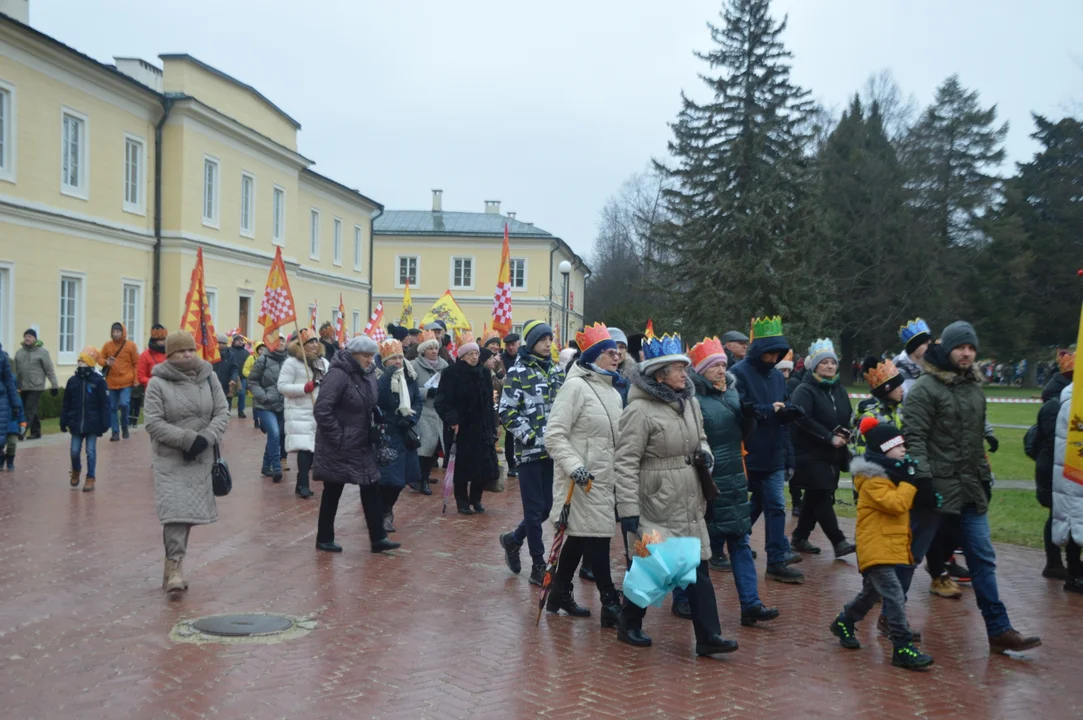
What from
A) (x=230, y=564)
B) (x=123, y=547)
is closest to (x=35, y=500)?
(x=123, y=547)

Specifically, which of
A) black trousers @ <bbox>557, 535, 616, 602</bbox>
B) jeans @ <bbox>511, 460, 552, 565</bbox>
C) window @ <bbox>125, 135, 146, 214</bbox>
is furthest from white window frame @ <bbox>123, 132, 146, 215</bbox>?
black trousers @ <bbox>557, 535, 616, 602</bbox>

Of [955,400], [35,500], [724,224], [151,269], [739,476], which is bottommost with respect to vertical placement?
[35,500]

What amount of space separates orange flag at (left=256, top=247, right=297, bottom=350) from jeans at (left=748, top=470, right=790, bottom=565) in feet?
27.1

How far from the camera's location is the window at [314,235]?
45250 millimetres

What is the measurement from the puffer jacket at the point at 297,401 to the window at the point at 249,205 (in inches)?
1011

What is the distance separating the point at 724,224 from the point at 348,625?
3607 cm

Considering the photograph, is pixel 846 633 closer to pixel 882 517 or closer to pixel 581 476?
pixel 882 517

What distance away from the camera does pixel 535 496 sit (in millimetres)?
7988

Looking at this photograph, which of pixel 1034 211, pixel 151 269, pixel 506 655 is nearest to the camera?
pixel 506 655

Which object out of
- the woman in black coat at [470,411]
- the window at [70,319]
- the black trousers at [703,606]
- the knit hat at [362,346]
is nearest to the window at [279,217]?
the window at [70,319]

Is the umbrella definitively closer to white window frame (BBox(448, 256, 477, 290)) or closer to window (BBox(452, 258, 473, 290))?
white window frame (BBox(448, 256, 477, 290))

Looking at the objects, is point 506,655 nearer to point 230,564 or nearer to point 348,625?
point 348,625

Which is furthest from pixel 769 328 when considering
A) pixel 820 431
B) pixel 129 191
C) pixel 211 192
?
pixel 211 192

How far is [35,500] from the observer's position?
38.5 feet
